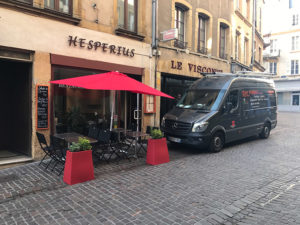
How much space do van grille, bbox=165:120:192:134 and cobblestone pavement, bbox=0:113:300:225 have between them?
119cm

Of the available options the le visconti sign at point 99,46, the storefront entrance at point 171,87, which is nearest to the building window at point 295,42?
the storefront entrance at point 171,87

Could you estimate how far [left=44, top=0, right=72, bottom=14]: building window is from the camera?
7463 mm

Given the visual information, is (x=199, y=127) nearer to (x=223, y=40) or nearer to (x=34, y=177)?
(x=34, y=177)

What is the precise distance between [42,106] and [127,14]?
16.7 feet

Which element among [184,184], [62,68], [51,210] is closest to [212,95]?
[184,184]

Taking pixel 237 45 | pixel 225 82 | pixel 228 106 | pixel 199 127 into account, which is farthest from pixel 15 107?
pixel 237 45

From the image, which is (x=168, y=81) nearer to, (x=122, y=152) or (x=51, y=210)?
(x=122, y=152)

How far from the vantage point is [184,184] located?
519 cm

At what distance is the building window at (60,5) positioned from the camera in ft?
24.5

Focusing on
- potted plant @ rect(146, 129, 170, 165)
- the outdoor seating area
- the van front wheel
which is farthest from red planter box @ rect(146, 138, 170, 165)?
the van front wheel

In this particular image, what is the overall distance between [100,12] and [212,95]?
4827 millimetres

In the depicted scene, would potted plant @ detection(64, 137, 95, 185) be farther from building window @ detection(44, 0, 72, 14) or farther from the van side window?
the van side window

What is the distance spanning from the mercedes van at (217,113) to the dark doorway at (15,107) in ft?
14.5

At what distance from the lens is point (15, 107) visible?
7641mm
